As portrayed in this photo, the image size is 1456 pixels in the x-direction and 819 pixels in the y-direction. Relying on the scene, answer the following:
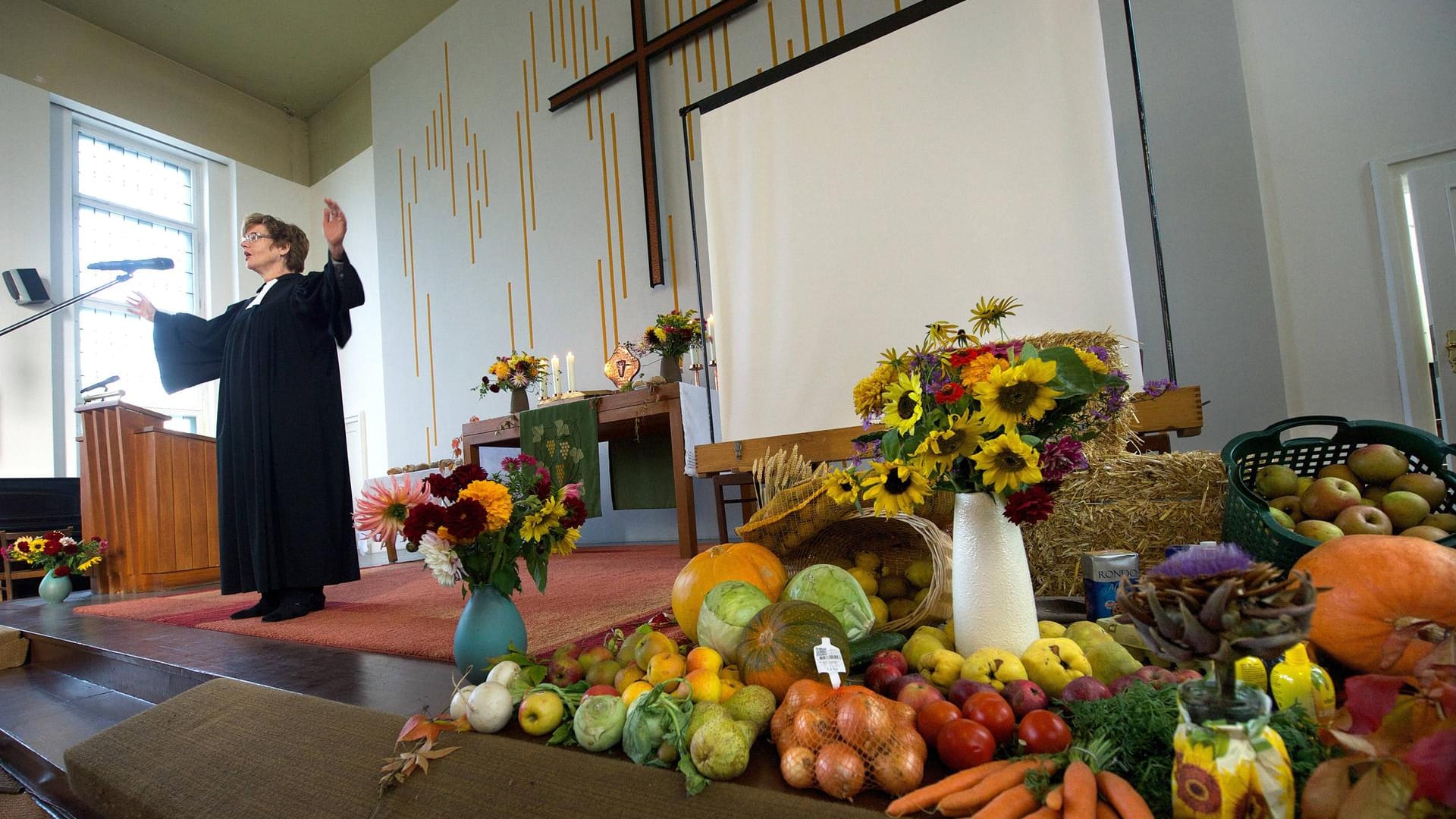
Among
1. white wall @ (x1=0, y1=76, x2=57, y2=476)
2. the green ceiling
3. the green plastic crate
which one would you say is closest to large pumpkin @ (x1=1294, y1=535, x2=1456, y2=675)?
the green plastic crate

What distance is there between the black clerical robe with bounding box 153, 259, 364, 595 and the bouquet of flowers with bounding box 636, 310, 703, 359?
158cm

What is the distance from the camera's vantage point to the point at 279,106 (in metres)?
7.96

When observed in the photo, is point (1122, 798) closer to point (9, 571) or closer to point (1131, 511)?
point (1131, 511)

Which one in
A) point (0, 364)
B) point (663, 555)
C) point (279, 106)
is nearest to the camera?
point (663, 555)

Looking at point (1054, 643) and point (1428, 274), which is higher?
point (1428, 274)

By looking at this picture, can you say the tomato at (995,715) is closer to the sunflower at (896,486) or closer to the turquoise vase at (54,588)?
the sunflower at (896,486)

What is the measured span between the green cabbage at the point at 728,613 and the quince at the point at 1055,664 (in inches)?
15.5

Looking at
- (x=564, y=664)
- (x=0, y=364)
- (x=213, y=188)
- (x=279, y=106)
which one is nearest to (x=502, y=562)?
(x=564, y=664)

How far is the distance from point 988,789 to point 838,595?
48 centimetres

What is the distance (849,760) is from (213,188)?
895cm

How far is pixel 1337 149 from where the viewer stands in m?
2.75

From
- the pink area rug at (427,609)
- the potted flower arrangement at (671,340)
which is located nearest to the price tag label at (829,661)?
the pink area rug at (427,609)

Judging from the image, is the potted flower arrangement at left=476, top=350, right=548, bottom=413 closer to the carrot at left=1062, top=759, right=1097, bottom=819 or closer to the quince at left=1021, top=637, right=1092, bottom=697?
the quince at left=1021, top=637, right=1092, bottom=697

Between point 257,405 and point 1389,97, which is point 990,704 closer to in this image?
point 257,405
